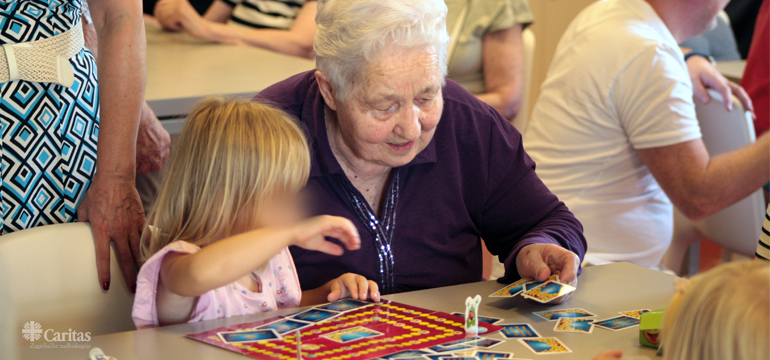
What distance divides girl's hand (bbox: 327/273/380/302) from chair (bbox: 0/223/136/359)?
44 centimetres

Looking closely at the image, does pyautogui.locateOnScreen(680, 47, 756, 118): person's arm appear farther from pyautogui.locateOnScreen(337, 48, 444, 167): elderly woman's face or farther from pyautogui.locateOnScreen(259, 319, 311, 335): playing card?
pyautogui.locateOnScreen(259, 319, 311, 335): playing card

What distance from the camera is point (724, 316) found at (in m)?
0.80

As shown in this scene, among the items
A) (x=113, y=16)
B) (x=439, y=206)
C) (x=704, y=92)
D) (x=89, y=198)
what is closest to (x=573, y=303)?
(x=439, y=206)

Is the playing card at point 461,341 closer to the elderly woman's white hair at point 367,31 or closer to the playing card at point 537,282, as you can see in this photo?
the playing card at point 537,282

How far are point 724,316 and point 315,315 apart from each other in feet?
2.19

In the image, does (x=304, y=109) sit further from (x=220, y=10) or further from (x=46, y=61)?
(x=220, y=10)

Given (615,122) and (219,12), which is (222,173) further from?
(219,12)

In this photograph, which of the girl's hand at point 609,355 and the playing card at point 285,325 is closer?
the girl's hand at point 609,355

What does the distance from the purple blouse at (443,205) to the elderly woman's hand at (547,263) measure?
0.04 metres

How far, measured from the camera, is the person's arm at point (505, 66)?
10.3 feet

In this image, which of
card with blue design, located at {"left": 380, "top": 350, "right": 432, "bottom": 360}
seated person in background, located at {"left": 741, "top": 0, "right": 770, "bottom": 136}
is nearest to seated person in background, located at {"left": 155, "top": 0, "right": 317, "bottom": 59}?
seated person in background, located at {"left": 741, "top": 0, "right": 770, "bottom": 136}

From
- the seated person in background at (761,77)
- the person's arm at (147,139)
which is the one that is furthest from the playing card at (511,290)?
the seated person in background at (761,77)

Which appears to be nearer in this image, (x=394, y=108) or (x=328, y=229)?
(x=328, y=229)

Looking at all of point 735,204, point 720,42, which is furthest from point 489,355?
point 720,42
